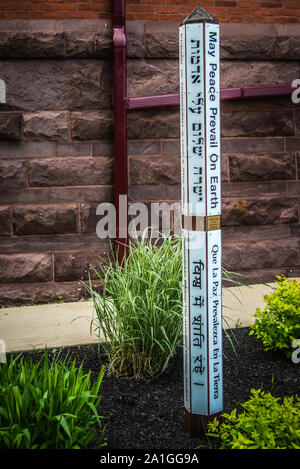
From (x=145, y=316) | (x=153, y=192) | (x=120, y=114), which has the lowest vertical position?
(x=145, y=316)

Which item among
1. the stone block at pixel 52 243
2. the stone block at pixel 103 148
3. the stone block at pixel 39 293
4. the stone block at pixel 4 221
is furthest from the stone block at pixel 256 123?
the stone block at pixel 4 221

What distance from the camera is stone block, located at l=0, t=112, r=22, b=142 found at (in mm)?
4375

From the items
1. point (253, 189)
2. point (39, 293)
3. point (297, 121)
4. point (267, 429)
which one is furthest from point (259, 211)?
point (267, 429)

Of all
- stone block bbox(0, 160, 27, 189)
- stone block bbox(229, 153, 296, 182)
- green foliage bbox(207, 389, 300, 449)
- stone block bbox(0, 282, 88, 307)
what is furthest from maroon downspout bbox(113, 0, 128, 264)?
green foliage bbox(207, 389, 300, 449)

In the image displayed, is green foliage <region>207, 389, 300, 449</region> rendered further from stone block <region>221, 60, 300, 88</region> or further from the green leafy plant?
stone block <region>221, 60, 300, 88</region>

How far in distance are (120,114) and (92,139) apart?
1.19 feet

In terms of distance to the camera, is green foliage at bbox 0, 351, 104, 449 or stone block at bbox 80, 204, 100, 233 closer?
green foliage at bbox 0, 351, 104, 449

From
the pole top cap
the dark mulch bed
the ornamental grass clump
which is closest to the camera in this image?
the pole top cap

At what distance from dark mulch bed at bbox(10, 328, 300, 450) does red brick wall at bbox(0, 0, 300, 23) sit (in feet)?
10.2

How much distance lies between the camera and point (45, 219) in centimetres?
449

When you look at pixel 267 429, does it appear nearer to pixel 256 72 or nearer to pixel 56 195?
pixel 56 195

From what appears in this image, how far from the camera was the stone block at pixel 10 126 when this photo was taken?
4.38 m

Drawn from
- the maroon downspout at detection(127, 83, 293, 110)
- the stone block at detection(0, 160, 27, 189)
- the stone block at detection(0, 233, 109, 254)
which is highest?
the maroon downspout at detection(127, 83, 293, 110)

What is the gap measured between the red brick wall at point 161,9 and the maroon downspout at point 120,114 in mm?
213
